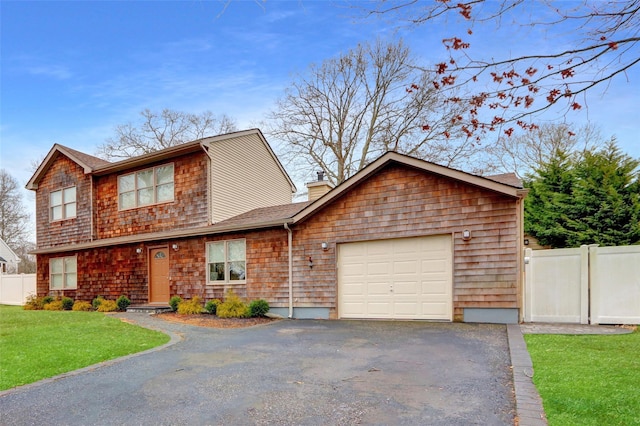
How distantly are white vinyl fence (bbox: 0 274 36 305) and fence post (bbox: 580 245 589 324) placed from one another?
903 inches

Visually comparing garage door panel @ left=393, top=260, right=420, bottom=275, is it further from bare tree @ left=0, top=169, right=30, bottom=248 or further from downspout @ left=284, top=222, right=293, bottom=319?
bare tree @ left=0, top=169, right=30, bottom=248

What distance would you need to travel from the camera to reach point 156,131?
31.1 meters

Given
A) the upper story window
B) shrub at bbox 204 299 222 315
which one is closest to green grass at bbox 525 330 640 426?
shrub at bbox 204 299 222 315

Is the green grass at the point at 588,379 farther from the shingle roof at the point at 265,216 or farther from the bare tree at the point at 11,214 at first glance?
the bare tree at the point at 11,214

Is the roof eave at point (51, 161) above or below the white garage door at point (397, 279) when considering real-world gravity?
above

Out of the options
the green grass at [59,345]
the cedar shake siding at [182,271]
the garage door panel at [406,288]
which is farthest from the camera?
the cedar shake siding at [182,271]

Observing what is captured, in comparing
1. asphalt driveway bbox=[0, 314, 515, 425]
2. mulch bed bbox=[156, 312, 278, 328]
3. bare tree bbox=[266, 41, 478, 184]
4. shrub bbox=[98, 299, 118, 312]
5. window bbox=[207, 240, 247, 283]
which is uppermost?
bare tree bbox=[266, 41, 478, 184]

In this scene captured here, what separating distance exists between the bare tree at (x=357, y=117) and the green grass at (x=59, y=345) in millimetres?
16868

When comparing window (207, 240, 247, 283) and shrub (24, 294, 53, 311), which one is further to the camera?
shrub (24, 294, 53, 311)

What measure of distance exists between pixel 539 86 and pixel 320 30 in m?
4.29

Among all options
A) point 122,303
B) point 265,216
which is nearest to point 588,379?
point 265,216

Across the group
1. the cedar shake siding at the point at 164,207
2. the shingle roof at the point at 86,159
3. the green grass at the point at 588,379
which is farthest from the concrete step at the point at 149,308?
the green grass at the point at 588,379

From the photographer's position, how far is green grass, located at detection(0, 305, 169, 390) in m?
6.40

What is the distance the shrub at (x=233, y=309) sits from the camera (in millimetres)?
12484
